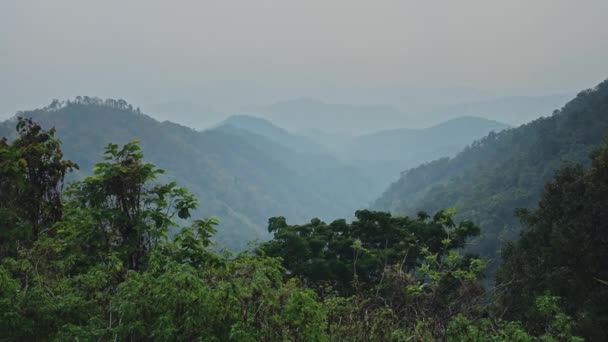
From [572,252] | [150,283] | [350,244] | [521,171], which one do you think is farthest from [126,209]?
[521,171]

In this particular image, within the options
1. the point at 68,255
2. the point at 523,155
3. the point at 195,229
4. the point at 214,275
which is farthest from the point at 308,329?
the point at 523,155

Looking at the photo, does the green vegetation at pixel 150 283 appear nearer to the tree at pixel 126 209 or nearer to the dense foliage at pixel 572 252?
the tree at pixel 126 209

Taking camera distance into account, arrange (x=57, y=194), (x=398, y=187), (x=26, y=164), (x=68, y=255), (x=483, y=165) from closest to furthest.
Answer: (x=68, y=255), (x=26, y=164), (x=57, y=194), (x=483, y=165), (x=398, y=187)

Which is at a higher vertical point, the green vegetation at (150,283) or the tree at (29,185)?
the tree at (29,185)

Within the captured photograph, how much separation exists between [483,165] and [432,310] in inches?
4349

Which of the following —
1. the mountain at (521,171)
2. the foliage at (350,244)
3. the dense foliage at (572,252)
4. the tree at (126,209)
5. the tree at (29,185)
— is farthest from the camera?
the mountain at (521,171)

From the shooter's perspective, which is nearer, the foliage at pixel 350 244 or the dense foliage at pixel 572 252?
the dense foliage at pixel 572 252

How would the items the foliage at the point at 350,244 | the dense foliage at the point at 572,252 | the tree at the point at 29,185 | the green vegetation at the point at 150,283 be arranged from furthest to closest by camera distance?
1. the foliage at the point at 350,244
2. the dense foliage at the point at 572,252
3. the tree at the point at 29,185
4. the green vegetation at the point at 150,283

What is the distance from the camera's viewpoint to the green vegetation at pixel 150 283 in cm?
512

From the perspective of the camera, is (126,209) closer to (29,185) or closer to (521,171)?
(29,185)

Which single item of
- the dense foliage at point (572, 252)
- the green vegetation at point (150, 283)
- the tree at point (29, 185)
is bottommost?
the dense foliage at point (572, 252)

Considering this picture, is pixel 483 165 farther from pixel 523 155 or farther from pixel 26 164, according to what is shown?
pixel 26 164

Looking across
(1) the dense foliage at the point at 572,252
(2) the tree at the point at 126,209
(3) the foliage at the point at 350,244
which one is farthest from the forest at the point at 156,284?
(3) the foliage at the point at 350,244

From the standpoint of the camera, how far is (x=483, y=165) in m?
111
